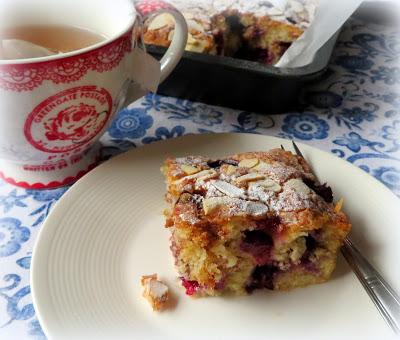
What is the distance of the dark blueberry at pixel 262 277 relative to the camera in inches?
46.6

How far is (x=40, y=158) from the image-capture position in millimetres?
1330

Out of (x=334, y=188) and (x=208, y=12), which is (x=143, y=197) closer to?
(x=334, y=188)

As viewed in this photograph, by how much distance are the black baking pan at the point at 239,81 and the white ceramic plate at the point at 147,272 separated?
0.38 m

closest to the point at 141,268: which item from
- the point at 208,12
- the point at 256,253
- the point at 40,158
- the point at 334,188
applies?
the point at 256,253

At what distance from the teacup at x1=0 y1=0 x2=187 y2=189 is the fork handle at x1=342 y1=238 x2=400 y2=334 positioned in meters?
0.68

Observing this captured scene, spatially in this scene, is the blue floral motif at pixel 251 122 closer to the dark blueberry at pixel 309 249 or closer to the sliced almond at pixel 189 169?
the sliced almond at pixel 189 169

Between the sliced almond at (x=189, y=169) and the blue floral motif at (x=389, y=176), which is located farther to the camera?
the blue floral motif at (x=389, y=176)

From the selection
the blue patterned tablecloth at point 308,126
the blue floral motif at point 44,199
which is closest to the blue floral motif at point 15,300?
the blue patterned tablecloth at point 308,126

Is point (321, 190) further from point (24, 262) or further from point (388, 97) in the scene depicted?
point (388, 97)

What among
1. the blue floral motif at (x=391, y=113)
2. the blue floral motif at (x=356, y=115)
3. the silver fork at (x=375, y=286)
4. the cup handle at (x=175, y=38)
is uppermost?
the cup handle at (x=175, y=38)

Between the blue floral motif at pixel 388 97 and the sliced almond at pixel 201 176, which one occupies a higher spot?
the sliced almond at pixel 201 176

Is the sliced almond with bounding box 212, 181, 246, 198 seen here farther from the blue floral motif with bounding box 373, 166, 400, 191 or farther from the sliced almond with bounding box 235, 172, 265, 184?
the blue floral motif with bounding box 373, 166, 400, 191

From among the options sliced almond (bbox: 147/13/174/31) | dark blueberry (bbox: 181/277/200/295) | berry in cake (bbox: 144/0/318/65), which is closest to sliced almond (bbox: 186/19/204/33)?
berry in cake (bbox: 144/0/318/65)

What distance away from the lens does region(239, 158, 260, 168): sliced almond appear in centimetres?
126
